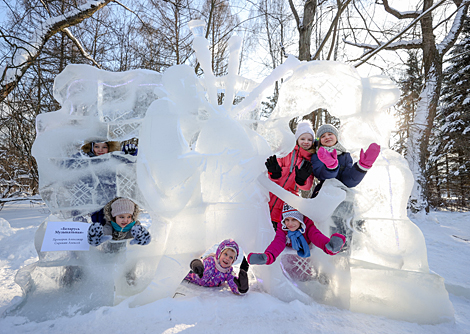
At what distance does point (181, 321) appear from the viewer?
167 centimetres

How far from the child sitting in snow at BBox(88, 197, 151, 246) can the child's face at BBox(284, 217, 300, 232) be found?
1.13m

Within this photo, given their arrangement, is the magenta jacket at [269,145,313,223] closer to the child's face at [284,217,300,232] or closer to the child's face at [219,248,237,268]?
the child's face at [284,217,300,232]

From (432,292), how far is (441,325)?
203 mm

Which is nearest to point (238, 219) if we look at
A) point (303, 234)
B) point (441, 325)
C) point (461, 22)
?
point (303, 234)

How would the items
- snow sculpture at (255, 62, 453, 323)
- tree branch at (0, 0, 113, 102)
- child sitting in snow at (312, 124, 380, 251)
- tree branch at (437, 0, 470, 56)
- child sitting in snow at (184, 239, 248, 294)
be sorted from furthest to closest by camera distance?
tree branch at (437, 0, 470, 56)
tree branch at (0, 0, 113, 102)
child sitting in snow at (184, 239, 248, 294)
child sitting in snow at (312, 124, 380, 251)
snow sculpture at (255, 62, 453, 323)

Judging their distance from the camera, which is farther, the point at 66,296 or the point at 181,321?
the point at 66,296

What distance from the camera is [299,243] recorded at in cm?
209

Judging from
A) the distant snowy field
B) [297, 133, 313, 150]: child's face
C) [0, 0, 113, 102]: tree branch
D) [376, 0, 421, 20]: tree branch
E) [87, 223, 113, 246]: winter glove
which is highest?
[376, 0, 421, 20]: tree branch

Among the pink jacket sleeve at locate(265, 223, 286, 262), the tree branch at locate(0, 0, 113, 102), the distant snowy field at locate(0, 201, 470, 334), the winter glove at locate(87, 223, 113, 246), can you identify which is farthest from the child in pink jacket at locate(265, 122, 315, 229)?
the tree branch at locate(0, 0, 113, 102)

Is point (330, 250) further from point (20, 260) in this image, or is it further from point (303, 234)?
point (20, 260)

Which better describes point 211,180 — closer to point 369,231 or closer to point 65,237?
point 65,237

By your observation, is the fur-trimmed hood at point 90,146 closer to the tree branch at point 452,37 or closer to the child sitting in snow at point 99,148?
the child sitting in snow at point 99,148

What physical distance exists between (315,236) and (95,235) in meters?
1.72

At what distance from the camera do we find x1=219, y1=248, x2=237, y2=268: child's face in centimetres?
224
